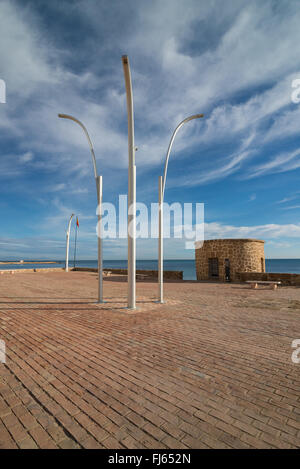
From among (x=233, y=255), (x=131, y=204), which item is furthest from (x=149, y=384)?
(x=233, y=255)

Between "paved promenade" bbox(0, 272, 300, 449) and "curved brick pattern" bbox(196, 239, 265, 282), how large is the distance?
11994 mm

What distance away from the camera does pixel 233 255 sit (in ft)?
58.8

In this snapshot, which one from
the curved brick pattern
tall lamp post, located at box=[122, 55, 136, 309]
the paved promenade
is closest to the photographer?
the paved promenade

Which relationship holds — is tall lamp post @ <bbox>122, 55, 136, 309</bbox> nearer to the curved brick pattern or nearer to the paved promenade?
the paved promenade

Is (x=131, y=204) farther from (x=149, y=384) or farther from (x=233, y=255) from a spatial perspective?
(x=233, y=255)

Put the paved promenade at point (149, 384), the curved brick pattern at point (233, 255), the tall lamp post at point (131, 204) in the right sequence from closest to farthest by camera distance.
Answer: the paved promenade at point (149, 384), the tall lamp post at point (131, 204), the curved brick pattern at point (233, 255)

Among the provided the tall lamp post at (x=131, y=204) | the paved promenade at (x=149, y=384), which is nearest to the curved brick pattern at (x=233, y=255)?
the paved promenade at (x=149, y=384)

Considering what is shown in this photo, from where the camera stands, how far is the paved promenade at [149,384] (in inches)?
88.0

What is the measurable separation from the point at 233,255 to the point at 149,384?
52.8 ft

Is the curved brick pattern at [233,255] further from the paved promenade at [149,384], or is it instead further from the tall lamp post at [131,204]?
the tall lamp post at [131,204]

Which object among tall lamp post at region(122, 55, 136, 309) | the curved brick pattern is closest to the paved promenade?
tall lamp post at region(122, 55, 136, 309)

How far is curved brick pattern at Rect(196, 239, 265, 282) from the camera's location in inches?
702

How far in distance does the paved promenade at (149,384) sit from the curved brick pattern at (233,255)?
12.0 m

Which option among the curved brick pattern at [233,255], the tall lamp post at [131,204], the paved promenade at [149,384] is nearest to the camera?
the paved promenade at [149,384]
